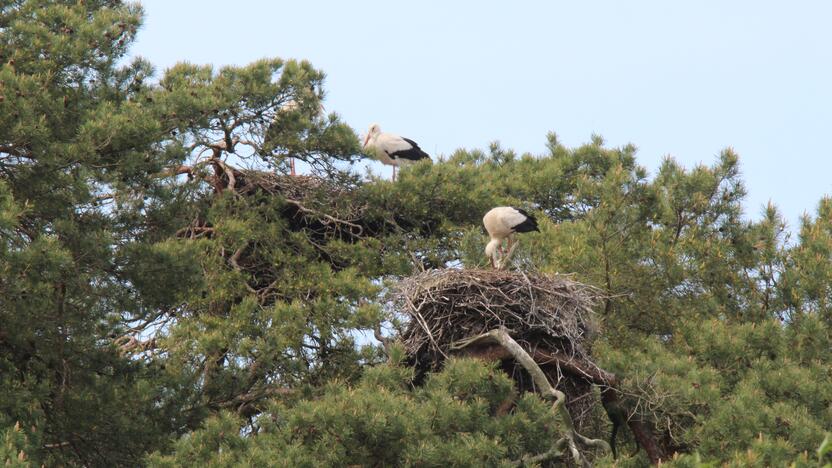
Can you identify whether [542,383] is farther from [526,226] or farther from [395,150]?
[395,150]

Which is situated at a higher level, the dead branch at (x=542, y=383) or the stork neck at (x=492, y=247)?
the stork neck at (x=492, y=247)

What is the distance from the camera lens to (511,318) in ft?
33.2

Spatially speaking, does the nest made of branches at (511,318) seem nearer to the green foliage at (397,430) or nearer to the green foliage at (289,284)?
the green foliage at (289,284)

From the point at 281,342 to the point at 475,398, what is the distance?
2.68m

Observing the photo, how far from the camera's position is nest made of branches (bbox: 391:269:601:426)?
10031 millimetres

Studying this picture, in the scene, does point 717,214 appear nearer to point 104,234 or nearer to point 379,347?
point 379,347

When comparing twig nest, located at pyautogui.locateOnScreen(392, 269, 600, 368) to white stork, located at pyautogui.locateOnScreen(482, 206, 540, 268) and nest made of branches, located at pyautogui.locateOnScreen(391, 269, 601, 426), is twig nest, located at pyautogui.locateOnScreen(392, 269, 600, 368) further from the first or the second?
white stork, located at pyautogui.locateOnScreen(482, 206, 540, 268)

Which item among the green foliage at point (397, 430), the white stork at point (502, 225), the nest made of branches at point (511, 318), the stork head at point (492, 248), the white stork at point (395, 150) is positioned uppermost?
the white stork at point (395, 150)

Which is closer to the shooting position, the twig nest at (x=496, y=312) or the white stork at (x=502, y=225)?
the twig nest at (x=496, y=312)

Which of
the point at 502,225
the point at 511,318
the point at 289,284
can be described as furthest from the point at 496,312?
the point at 289,284

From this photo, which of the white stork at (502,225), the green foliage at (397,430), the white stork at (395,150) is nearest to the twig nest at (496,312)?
the green foliage at (397,430)

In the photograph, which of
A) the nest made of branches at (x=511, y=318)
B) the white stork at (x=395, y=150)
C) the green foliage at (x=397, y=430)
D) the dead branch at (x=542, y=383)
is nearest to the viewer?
the green foliage at (x=397, y=430)

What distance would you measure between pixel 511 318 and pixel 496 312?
0.14m

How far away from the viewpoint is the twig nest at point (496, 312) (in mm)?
10039
